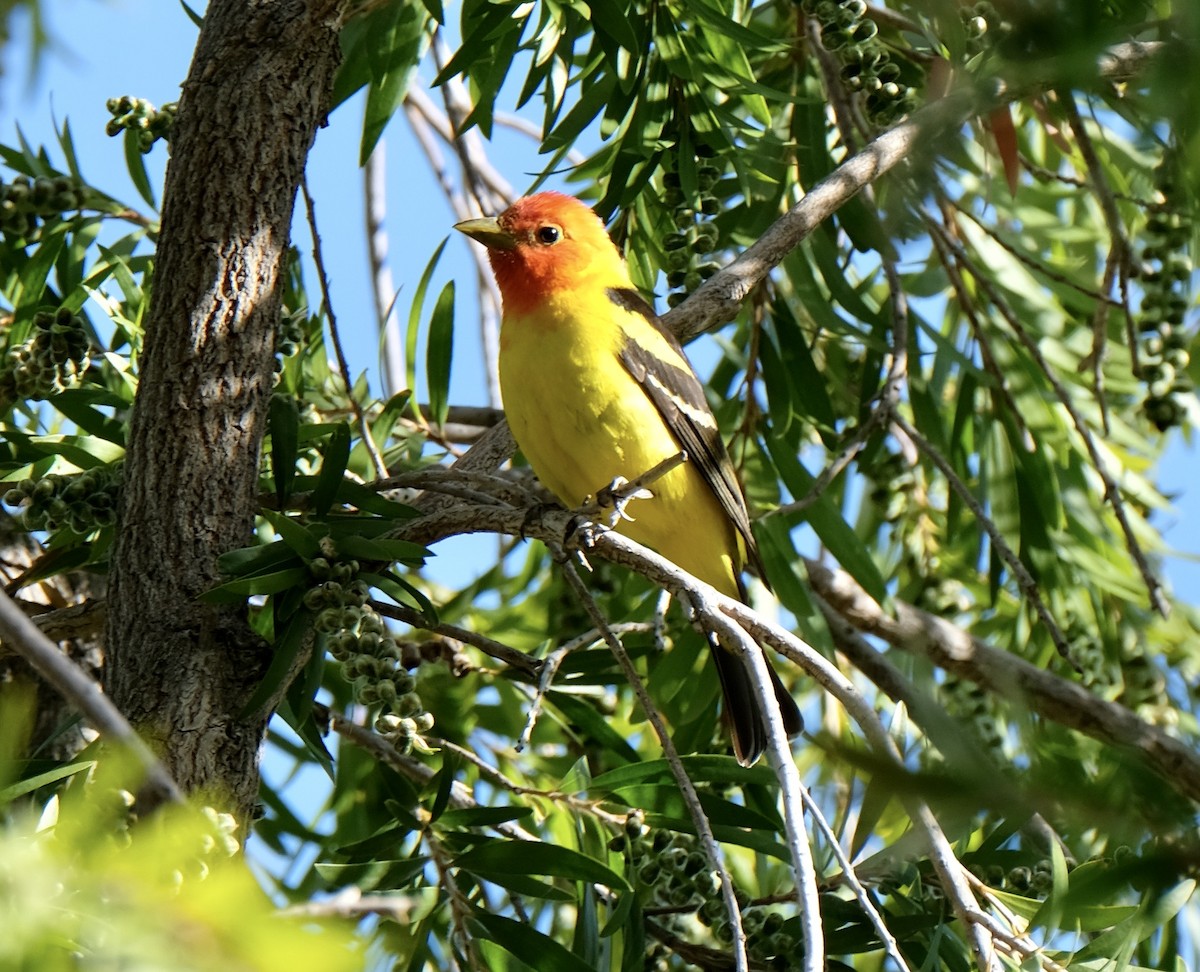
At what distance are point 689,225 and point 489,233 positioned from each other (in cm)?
92

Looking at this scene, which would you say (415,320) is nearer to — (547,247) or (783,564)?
(547,247)

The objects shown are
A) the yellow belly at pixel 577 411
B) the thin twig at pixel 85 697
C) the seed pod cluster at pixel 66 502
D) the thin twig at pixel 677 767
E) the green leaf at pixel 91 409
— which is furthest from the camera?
the yellow belly at pixel 577 411

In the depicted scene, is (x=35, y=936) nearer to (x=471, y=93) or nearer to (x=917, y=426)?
(x=471, y=93)

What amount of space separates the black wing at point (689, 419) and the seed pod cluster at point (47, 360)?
1.36 metres

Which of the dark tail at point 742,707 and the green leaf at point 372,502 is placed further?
the dark tail at point 742,707

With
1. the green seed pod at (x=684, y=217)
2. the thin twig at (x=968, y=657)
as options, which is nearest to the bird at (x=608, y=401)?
the green seed pod at (x=684, y=217)

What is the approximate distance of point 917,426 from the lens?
4.56 meters

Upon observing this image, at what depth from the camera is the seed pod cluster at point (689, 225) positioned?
3330 millimetres

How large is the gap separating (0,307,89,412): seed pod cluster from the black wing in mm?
1362

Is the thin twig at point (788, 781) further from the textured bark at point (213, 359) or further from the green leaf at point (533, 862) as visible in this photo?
the textured bark at point (213, 359)

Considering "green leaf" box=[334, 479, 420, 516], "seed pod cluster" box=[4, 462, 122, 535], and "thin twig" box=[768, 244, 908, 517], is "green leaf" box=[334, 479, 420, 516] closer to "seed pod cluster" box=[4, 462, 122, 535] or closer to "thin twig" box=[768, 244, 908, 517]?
"seed pod cluster" box=[4, 462, 122, 535]

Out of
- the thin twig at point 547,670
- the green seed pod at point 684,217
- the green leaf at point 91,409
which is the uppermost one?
the green leaf at point 91,409

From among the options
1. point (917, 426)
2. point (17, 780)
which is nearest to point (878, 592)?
point (917, 426)

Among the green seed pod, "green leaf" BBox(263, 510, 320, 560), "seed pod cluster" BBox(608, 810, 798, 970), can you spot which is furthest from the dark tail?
"green leaf" BBox(263, 510, 320, 560)
